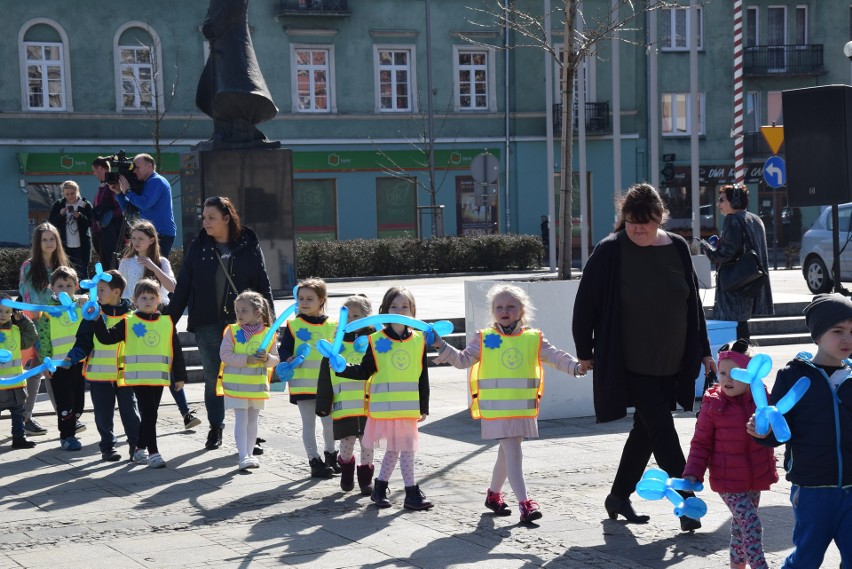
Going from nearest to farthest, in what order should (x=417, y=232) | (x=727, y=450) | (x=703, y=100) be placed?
1. (x=727, y=450)
2. (x=417, y=232)
3. (x=703, y=100)

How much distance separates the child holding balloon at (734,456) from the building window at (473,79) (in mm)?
38447

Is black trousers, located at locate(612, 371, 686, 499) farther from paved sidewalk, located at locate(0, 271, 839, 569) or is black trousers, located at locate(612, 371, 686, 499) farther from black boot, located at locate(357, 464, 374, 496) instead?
black boot, located at locate(357, 464, 374, 496)

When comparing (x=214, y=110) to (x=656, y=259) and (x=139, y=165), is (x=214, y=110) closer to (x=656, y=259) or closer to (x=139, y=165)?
(x=139, y=165)

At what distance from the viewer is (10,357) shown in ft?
31.5

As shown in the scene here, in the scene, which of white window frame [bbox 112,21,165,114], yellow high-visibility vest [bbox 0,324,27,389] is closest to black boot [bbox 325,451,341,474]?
yellow high-visibility vest [bbox 0,324,27,389]

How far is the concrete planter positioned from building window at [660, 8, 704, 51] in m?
37.6

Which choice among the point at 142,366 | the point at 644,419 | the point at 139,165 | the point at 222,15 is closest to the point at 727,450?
the point at 644,419

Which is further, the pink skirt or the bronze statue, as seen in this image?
the bronze statue

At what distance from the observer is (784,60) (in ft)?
162

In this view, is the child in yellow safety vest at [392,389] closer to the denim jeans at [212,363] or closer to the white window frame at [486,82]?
the denim jeans at [212,363]

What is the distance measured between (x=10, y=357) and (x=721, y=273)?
6.21m

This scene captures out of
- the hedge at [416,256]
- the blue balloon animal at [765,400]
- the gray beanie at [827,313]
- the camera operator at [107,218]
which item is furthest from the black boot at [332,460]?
the hedge at [416,256]

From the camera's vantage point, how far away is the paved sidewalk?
254 inches

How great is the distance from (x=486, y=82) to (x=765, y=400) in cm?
3977
